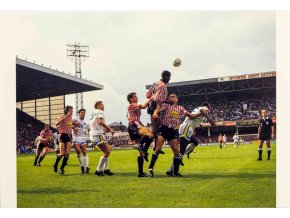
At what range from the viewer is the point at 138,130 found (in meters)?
8.67

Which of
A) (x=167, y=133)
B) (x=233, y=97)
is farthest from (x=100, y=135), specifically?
(x=233, y=97)

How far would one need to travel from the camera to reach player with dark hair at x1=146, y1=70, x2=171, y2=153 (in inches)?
338

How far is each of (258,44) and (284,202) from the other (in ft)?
10.8

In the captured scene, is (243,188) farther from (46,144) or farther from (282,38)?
(46,144)

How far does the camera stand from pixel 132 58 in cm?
→ 954

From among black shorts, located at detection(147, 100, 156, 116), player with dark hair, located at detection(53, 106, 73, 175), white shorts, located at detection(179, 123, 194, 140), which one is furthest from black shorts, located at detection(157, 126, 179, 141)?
player with dark hair, located at detection(53, 106, 73, 175)

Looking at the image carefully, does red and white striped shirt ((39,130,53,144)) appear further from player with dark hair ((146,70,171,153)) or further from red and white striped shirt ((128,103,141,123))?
player with dark hair ((146,70,171,153))

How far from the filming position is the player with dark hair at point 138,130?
852cm

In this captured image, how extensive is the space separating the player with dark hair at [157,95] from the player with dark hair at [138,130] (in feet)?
0.44

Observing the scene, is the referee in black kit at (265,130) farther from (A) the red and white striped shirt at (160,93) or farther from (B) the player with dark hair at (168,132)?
(A) the red and white striped shirt at (160,93)

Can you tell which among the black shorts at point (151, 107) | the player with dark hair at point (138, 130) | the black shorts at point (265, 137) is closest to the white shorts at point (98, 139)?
the player with dark hair at point (138, 130)

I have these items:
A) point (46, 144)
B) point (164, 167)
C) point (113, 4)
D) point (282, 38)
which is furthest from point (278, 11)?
point (46, 144)

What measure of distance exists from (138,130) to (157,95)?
0.81 meters

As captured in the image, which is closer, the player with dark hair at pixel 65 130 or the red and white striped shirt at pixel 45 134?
the player with dark hair at pixel 65 130
